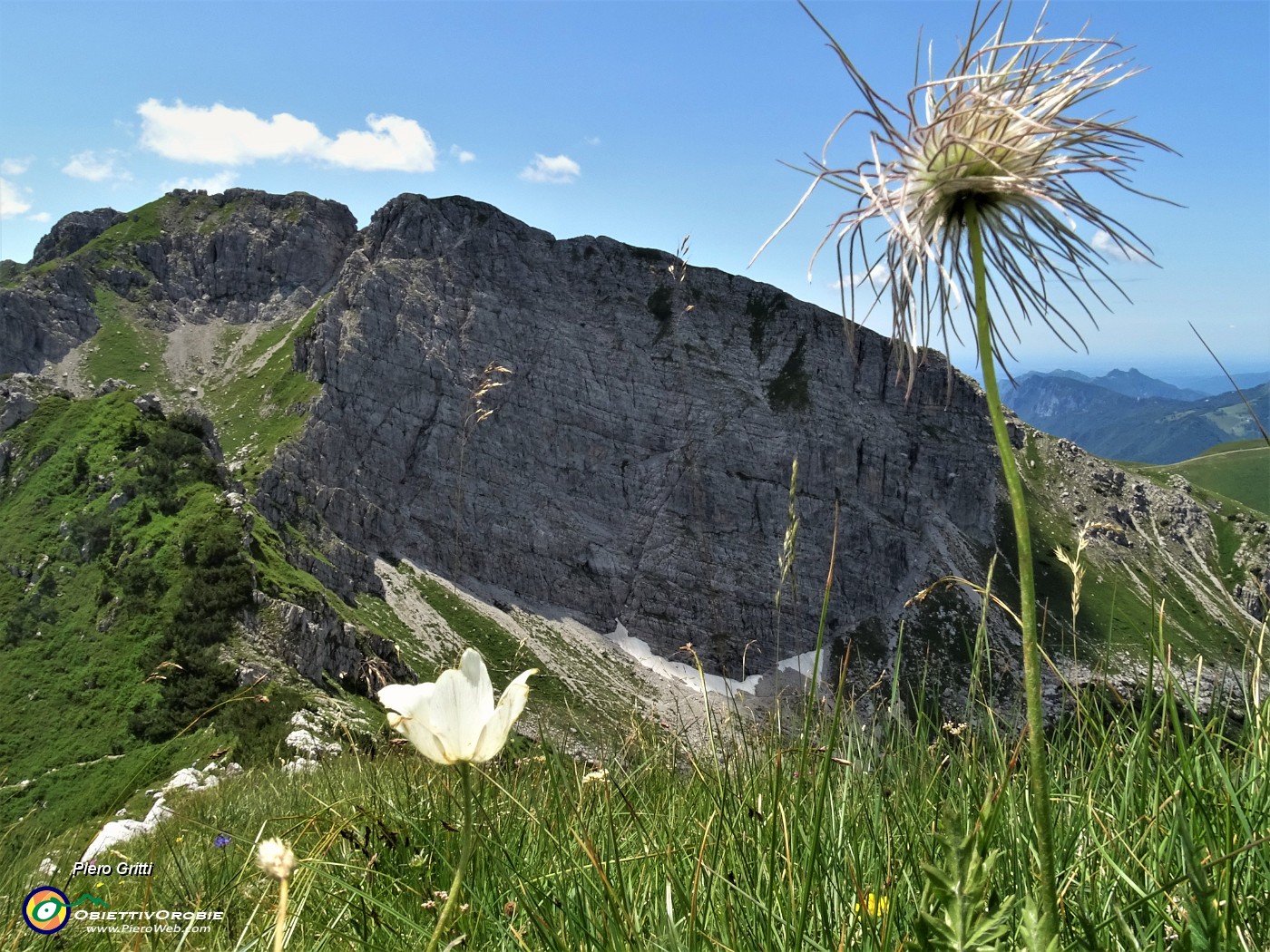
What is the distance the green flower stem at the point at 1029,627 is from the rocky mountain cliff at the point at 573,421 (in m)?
140

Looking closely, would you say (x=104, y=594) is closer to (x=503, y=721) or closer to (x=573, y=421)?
(x=503, y=721)

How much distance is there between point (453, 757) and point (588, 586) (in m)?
156

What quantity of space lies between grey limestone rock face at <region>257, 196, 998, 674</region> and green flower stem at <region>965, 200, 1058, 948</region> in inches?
5574

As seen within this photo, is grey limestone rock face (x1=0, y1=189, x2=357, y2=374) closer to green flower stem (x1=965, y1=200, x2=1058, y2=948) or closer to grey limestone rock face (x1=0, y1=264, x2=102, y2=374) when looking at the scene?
grey limestone rock face (x1=0, y1=264, x2=102, y2=374)

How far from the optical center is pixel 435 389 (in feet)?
511

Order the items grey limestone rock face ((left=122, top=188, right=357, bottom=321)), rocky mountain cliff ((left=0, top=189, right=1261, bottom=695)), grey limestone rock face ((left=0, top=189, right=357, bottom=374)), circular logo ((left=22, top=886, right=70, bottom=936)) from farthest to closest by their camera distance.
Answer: grey limestone rock face ((left=122, top=188, right=357, bottom=321)) → grey limestone rock face ((left=0, top=189, right=357, bottom=374)) → rocky mountain cliff ((left=0, top=189, right=1261, bottom=695)) → circular logo ((left=22, top=886, right=70, bottom=936))

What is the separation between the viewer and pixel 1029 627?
1106 millimetres

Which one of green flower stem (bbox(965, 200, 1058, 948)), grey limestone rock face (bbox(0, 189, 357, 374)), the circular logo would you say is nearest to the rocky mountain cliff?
grey limestone rock face (bbox(0, 189, 357, 374))

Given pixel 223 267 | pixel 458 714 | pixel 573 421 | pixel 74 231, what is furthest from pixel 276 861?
pixel 74 231

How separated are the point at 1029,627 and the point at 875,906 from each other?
48.1 inches

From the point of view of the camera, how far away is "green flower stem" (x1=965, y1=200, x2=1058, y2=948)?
1.09 meters

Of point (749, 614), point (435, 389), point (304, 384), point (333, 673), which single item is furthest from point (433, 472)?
point (333, 673)

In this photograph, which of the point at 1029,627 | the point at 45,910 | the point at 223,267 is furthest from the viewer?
the point at 223,267

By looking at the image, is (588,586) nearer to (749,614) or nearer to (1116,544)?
(749,614)
